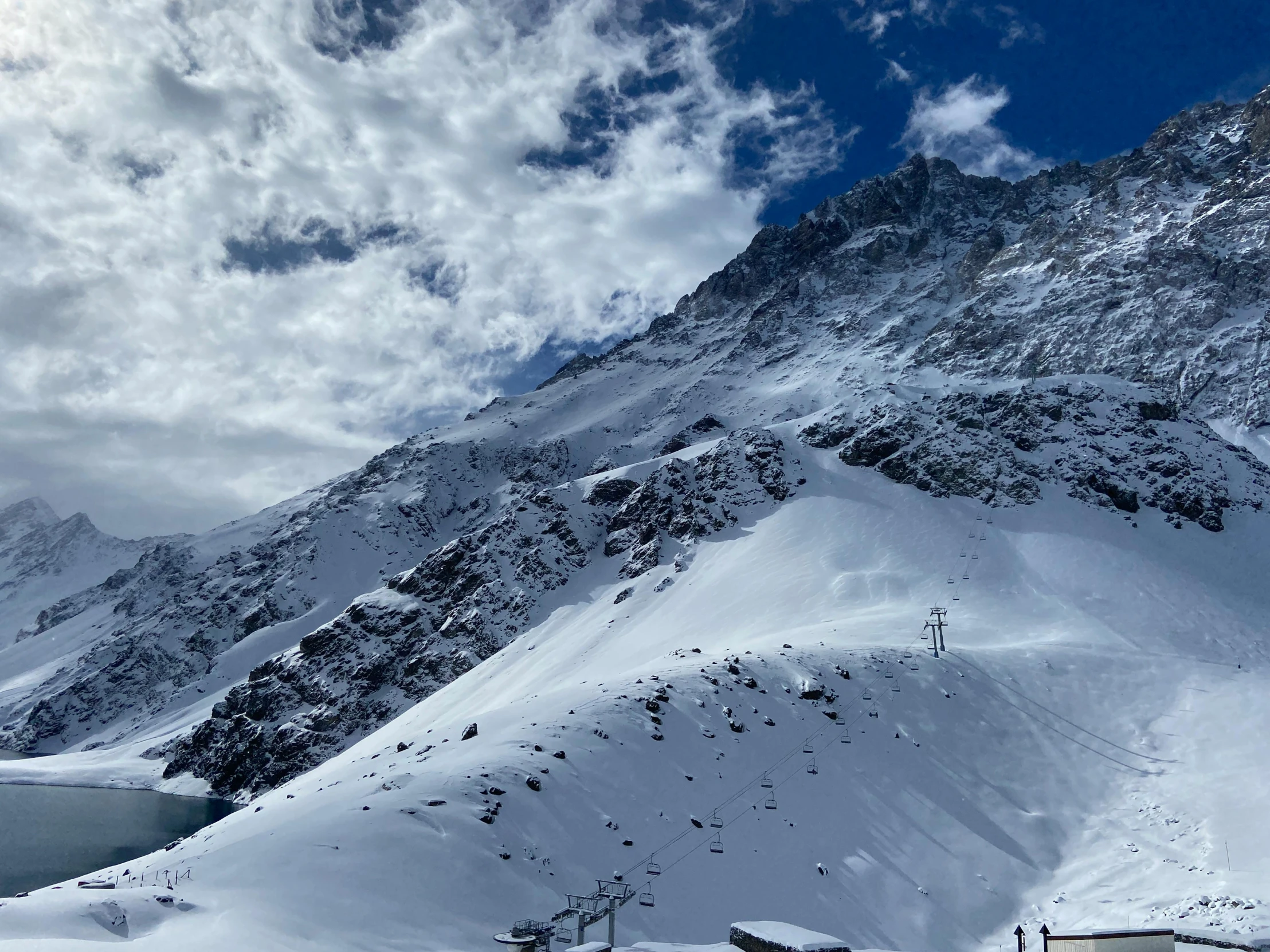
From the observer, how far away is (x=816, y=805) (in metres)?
32.3

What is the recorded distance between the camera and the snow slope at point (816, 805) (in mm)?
22891

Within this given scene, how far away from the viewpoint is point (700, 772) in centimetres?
3278

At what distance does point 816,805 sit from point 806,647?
16.1 metres

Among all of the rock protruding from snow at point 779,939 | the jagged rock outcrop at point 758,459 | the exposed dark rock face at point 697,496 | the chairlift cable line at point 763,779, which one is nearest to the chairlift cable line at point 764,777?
the chairlift cable line at point 763,779

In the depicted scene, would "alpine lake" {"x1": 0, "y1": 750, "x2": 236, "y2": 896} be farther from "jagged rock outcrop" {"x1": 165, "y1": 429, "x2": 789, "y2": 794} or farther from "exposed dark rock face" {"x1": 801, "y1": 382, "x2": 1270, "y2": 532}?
"exposed dark rock face" {"x1": 801, "y1": 382, "x2": 1270, "y2": 532}

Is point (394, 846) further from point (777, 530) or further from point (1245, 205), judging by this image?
point (1245, 205)

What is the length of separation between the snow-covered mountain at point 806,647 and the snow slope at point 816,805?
18 cm

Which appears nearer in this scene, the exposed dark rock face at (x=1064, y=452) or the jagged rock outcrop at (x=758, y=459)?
the exposed dark rock face at (x=1064, y=452)

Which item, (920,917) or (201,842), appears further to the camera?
(201,842)

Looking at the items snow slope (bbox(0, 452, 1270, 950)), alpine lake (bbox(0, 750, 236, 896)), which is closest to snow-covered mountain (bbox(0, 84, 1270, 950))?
snow slope (bbox(0, 452, 1270, 950))

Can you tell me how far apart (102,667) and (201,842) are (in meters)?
179

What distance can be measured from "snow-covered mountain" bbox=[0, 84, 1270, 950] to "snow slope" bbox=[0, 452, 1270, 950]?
178mm

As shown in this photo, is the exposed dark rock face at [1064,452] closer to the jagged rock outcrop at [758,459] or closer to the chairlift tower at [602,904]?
the jagged rock outcrop at [758,459]

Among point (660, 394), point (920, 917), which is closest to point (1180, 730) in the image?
point (920, 917)
